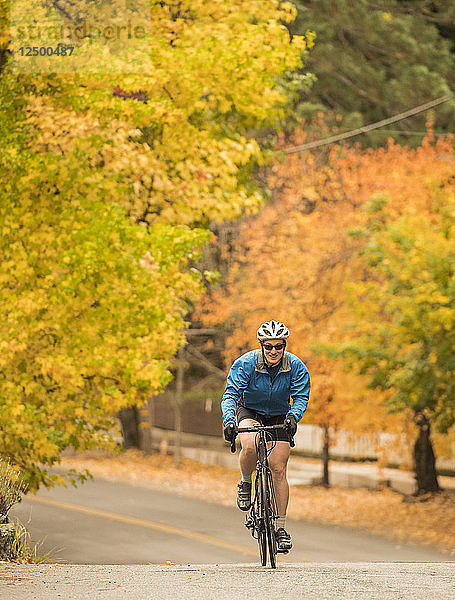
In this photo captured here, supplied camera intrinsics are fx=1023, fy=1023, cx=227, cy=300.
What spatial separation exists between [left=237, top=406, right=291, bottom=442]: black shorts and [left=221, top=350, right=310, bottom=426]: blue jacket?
0.08 meters

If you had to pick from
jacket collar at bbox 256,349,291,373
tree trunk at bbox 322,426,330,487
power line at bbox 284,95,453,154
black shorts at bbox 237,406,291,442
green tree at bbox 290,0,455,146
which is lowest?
tree trunk at bbox 322,426,330,487

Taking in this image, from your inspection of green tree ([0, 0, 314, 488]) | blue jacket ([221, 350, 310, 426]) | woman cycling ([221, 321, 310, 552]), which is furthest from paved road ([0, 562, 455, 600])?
green tree ([0, 0, 314, 488])

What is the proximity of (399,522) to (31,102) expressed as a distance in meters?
12.4

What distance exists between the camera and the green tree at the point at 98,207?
12.5 meters

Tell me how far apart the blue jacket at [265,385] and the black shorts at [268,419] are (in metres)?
0.08

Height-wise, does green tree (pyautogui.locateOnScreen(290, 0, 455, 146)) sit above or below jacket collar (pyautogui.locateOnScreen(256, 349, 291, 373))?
above

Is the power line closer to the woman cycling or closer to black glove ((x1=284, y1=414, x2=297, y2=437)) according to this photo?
the woman cycling

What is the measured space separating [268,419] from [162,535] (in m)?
10.1

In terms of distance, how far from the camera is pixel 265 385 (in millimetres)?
8547

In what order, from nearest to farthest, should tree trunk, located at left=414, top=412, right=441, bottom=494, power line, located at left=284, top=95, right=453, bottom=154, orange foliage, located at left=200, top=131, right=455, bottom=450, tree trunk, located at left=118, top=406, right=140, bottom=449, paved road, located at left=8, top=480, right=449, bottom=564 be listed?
paved road, located at left=8, top=480, right=449, bottom=564 → tree trunk, located at left=414, top=412, right=441, bottom=494 → orange foliage, located at left=200, top=131, right=455, bottom=450 → power line, located at left=284, top=95, right=453, bottom=154 → tree trunk, located at left=118, top=406, right=140, bottom=449

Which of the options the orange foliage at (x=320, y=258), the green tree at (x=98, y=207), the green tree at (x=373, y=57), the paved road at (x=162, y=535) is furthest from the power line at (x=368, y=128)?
the green tree at (x=98, y=207)

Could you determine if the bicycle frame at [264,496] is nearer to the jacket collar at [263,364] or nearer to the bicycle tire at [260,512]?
the bicycle tire at [260,512]

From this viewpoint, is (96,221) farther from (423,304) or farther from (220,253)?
(220,253)

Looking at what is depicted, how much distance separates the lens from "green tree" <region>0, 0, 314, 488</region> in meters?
12.5
